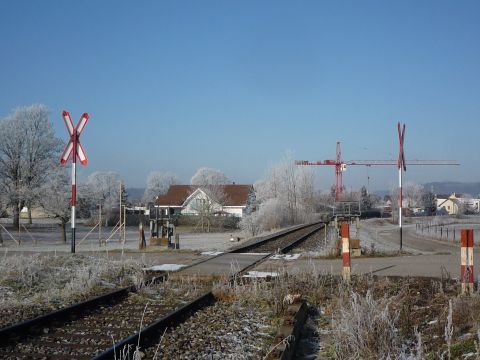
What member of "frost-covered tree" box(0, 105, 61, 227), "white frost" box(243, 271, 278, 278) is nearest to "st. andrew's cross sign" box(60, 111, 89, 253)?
"white frost" box(243, 271, 278, 278)

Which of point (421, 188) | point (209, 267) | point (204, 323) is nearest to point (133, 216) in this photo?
point (209, 267)

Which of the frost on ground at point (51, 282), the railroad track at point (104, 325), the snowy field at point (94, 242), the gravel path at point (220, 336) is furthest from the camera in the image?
the snowy field at point (94, 242)

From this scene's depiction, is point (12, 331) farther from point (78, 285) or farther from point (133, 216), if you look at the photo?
point (133, 216)

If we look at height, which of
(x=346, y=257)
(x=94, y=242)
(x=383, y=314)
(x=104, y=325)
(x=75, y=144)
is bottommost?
(x=94, y=242)

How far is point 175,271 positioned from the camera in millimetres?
12555

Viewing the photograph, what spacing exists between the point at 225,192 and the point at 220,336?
317 feet

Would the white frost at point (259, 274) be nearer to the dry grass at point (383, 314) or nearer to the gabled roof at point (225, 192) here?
the dry grass at point (383, 314)

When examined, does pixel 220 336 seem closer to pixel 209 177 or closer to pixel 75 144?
pixel 75 144

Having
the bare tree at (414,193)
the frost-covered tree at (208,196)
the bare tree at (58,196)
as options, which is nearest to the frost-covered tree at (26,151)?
the bare tree at (58,196)

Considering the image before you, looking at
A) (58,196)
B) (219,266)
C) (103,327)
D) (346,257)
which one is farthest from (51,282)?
(58,196)

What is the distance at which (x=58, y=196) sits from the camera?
48.5 m

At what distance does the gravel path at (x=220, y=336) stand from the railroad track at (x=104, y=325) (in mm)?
231

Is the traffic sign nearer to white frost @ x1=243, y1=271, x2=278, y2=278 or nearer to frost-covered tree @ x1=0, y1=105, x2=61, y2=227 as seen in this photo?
white frost @ x1=243, y1=271, x2=278, y2=278

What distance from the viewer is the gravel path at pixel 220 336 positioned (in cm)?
595
